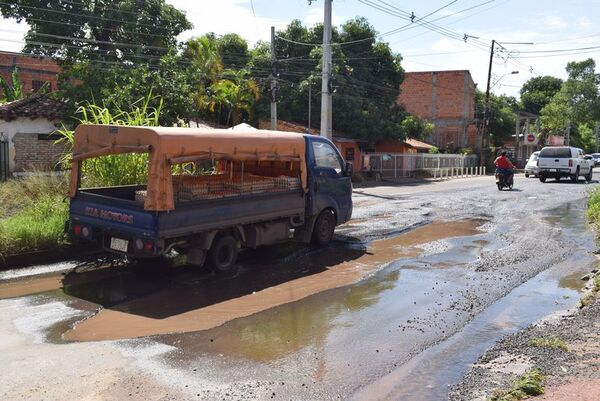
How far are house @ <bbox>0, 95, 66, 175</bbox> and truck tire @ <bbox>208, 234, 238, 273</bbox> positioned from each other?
45.4 ft

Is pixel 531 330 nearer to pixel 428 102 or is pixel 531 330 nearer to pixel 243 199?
pixel 243 199

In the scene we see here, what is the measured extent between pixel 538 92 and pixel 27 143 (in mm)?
75880

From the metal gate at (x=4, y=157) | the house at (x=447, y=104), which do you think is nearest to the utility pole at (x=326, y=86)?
the metal gate at (x=4, y=157)

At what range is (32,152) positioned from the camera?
68.9ft

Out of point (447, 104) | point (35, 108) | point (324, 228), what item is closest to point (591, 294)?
point (324, 228)

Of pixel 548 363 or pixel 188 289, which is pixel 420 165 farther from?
pixel 548 363

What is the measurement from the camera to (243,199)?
28.1ft

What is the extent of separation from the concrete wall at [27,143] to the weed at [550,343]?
1872 centimetres

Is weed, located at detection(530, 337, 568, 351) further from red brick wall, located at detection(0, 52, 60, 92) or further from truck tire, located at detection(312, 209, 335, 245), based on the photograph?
red brick wall, located at detection(0, 52, 60, 92)

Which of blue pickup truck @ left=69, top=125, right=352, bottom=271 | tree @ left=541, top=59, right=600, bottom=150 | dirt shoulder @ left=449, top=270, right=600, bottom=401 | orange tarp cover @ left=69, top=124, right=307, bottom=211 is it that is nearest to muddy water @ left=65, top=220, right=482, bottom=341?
blue pickup truck @ left=69, top=125, right=352, bottom=271

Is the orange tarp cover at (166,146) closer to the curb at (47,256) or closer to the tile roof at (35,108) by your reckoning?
the curb at (47,256)

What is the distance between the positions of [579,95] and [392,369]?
42.2 metres

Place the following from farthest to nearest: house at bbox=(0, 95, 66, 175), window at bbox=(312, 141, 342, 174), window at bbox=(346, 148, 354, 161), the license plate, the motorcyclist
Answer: window at bbox=(346, 148, 354, 161), the motorcyclist, house at bbox=(0, 95, 66, 175), window at bbox=(312, 141, 342, 174), the license plate

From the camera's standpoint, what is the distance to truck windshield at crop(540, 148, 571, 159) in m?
29.3
